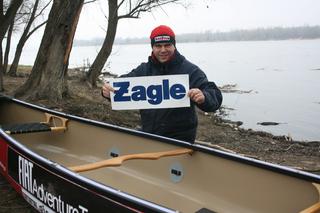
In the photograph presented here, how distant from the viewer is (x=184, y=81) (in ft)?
15.8

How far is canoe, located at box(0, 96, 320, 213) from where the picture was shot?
12.9 feet

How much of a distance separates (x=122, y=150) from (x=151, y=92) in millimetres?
1151

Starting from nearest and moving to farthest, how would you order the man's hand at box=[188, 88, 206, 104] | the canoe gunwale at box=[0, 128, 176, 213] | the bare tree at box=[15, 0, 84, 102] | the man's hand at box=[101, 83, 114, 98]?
1. the canoe gunwale at box=[0, 128, 176, 213]
2. the man's hand at box=[188, 88, 206, 104]
3. the man's hand at box=[101, 83, 114, 98]
4. the bare tree at box=[15, 0, 84, 102]

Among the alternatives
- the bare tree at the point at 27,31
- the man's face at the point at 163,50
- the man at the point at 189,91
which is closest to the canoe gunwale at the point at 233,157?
the man at the point at 189,91

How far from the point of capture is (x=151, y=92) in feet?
16.7

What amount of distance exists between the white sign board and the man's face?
0.22m

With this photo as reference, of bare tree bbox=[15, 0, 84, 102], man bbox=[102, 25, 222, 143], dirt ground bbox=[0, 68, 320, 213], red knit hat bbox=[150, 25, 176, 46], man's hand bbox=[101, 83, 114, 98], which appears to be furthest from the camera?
bare tree bbox=[15, 0, 84, 102]

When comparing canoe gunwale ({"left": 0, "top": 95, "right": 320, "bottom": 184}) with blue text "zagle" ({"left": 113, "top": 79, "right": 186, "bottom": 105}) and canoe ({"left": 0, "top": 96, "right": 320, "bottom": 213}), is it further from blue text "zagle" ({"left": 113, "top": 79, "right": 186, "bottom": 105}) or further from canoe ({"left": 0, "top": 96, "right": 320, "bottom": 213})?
blue text "zagle" ({"left": 113, "top": 79, "right": 186, "bottom": 105})

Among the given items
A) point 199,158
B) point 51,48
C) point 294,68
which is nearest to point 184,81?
point 199,158

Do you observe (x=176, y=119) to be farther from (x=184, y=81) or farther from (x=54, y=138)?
(x=54, y=138)

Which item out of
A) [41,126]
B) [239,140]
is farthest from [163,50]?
[239,140]

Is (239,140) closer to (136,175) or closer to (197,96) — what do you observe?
(136,175)

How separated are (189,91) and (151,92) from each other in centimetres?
63

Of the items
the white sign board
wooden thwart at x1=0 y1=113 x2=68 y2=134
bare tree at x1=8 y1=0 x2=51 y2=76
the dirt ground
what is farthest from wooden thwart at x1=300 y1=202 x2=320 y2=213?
bare tree at x1=8 y1=0 x2=51 y2=76
